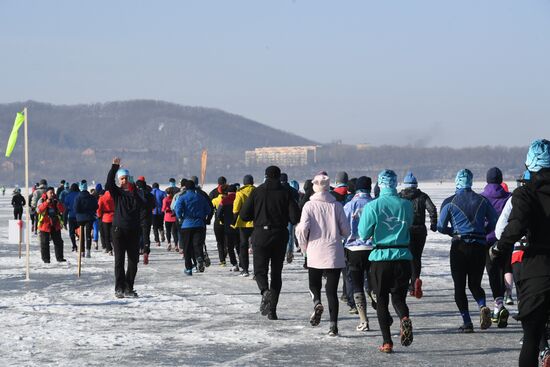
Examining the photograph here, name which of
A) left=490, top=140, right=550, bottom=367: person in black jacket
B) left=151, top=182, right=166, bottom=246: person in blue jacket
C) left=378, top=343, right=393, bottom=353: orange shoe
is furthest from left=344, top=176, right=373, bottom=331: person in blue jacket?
left=151, top=182, right=166, bottom=246: person in blue jacket

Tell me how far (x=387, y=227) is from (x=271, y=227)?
2.54m

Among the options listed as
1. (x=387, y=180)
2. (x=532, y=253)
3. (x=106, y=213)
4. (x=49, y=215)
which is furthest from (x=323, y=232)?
(x=49, y=215)

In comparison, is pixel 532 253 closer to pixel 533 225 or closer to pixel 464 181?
pixel 533 225

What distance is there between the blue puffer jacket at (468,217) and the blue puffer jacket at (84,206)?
12052 mm

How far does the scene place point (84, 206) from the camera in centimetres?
2080

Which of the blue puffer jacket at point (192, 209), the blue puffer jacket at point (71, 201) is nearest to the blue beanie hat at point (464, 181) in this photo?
the blue puffer jacket at point (192, 209)

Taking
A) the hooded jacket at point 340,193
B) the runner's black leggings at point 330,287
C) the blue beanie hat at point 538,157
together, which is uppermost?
the blue beanie hat at point 538,157

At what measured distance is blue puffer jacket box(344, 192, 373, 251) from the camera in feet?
34.0

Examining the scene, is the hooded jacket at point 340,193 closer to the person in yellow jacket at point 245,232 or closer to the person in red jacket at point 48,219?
the person in yellow jacket at point 245,232

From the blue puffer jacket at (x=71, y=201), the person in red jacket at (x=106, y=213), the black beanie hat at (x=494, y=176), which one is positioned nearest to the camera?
the black beanie hat at (x=494, y=176)

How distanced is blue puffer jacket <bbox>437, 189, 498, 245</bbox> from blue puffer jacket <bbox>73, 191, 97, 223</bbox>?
12052 mm

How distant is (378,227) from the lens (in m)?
8.75

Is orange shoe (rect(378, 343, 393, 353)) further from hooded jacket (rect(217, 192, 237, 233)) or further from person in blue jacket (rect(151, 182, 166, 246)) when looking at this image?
person in blue jacket (rect(151, 182, 166, 246))

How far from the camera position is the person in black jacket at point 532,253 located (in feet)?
20.1
